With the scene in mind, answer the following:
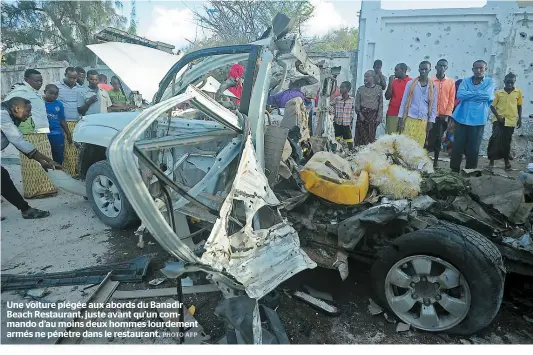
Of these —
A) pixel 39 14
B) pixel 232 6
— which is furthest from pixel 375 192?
pixel 39 14

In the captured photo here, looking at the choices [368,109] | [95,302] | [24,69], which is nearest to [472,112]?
[368,109]

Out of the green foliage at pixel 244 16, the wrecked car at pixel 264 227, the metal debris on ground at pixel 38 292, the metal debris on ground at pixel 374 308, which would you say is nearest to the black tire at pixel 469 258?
the wrecked car at pixel 264 227

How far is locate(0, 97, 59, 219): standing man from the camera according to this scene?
4047mm

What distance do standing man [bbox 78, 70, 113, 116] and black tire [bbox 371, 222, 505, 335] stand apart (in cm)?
576

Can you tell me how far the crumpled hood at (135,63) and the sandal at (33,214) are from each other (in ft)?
8.27

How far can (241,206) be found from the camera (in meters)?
2.38

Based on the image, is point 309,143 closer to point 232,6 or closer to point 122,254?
point 122,254

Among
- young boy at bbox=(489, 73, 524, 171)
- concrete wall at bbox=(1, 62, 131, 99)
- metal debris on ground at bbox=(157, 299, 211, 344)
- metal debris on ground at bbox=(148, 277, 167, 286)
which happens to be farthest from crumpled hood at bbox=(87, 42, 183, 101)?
concrete wall at bbox=(1, 62, 131, 99)

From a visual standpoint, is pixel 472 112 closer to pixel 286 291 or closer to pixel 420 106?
pixel 420 106

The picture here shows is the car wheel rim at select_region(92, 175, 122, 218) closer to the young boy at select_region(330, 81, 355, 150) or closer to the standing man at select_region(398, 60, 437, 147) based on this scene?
the young boy at select_region(330, 81, 355, 150)

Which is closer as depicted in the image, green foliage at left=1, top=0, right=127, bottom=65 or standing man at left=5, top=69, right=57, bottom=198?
standing man at left=5, top=69, right=57, bottom=198

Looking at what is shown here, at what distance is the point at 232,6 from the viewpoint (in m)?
13.5

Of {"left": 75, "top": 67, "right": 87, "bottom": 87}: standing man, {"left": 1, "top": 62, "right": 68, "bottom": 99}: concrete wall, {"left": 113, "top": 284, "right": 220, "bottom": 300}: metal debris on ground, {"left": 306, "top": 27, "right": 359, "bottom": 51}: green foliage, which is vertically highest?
{"left": 306, "top": 27, "right": 359, "bottom": 51}: green foliage
